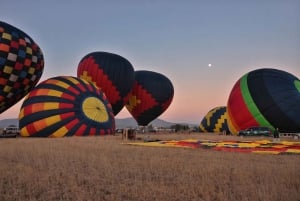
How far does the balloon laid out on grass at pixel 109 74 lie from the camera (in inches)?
1129

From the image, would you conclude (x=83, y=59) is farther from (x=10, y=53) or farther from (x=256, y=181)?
(x=256, y=181)

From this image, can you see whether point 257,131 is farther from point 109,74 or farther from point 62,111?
point 109,74

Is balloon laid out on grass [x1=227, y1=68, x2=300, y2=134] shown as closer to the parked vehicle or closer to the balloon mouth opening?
the parked vehicle

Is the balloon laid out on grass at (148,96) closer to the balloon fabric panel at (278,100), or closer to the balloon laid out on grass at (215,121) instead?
the balloon laid out on grass at (215,121)

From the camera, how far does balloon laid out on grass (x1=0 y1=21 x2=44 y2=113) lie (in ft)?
67.8

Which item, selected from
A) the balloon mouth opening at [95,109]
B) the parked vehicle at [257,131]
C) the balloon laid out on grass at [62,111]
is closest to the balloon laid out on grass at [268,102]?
the parked vehicle at [257,131]

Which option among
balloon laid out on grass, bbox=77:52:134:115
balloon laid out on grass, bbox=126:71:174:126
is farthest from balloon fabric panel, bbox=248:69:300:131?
balloon laid out on grass, bbox=126:71:174:126

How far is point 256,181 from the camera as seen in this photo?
19.2 feet

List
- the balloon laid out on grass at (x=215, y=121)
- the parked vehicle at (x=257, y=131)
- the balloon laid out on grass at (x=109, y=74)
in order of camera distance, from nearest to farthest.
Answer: the parked vehicle at (x=257, y=131) < the balloon laid out on grass at (x=109, y=74) < the balloon laid out on grass at (x=215, y=121)

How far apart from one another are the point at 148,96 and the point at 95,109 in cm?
1511

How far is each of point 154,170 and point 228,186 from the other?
198 centimetres

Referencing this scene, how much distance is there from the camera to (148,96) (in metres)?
36.3

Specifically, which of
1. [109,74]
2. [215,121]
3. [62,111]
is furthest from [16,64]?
[215,121]

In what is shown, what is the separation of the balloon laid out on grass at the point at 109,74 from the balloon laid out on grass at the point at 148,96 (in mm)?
5959
